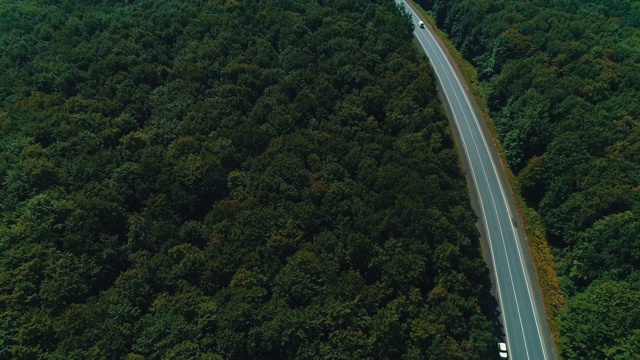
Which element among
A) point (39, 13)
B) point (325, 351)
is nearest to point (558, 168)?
point (325, 351)

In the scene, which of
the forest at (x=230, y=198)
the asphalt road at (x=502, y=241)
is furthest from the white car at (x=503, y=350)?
the forest at (x=230, y=198)

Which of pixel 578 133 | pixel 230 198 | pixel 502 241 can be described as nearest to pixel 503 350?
pixel 502 241

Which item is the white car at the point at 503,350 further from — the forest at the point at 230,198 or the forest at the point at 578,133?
the forest at the point at 578,133

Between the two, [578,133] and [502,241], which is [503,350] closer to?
[502,241]

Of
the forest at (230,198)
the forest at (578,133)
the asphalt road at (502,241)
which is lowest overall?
the forest at (230,198)

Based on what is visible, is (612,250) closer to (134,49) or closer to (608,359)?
(608,359)
